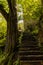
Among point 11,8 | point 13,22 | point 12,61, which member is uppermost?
point 11,8

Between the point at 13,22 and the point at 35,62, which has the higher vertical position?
the point at 13,22

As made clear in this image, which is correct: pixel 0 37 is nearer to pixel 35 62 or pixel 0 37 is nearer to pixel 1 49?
pixel 1 49

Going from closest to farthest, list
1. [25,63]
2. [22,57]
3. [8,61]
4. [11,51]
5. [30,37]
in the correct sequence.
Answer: [25,63], [22,57], [8,61], [11,51], [30,37]

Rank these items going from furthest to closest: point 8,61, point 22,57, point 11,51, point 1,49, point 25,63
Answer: point 1,49, point 11,51, point 8,61, point 22,57, point 25,63

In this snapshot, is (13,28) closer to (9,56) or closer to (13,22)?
(13,22)

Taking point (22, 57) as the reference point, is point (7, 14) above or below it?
above

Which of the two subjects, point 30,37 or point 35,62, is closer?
point 35,62

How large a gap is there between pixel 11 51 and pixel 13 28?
1.34m

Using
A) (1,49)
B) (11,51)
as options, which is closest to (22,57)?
(11,51)

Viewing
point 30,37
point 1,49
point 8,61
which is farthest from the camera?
point 30,37

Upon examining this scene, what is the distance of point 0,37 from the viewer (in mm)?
12680

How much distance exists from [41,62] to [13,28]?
3261 millimetres

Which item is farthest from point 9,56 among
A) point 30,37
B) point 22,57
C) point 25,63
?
point 30,37

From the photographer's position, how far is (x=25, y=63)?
7.11 m
